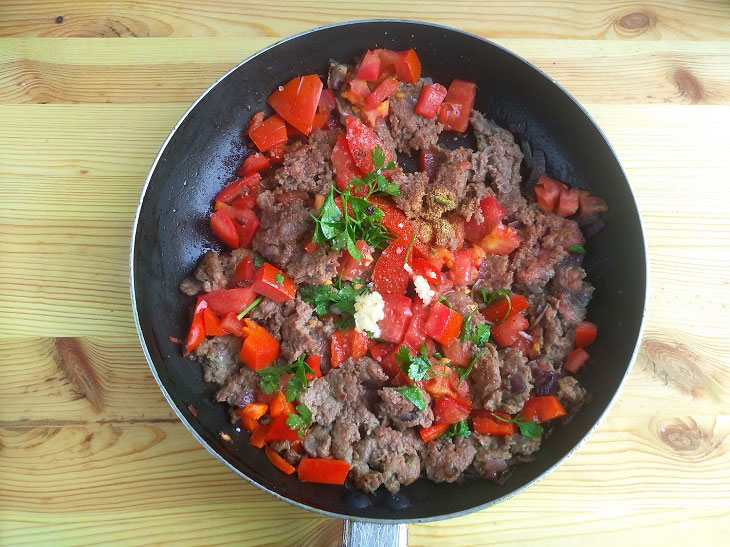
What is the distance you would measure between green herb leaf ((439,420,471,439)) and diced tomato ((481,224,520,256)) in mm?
713

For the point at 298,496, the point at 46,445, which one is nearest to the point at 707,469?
the point at 298,496

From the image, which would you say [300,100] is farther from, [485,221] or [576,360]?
[576,360]

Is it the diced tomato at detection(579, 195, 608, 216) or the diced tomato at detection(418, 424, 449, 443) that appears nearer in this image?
the diced tomato at detection(418, 424, 449, 443)

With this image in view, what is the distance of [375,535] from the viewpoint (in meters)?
1.93

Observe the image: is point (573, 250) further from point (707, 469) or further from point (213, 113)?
point (213, 113)

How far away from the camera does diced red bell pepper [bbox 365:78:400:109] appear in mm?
2381

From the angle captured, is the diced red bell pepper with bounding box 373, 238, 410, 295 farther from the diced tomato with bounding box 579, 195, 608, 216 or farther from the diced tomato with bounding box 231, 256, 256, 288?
the diced tomato with bounding box 579, 195, 608, 216

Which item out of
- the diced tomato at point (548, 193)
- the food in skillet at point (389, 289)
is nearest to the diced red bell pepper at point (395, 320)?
the food in skillet at point (389, 289)

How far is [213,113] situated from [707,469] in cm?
252

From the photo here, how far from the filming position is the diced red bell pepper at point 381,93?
2.38 meters

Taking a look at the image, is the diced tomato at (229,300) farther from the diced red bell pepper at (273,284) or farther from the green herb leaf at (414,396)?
the green herb leaf at (414,396)

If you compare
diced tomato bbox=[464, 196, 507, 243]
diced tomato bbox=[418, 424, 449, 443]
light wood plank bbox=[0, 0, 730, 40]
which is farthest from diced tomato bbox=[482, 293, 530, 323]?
light wood plank bbox=[0, 0, 730, 40]

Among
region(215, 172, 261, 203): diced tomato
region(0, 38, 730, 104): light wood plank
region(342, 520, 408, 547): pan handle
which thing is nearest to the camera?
region(342, 520, 408, 547): pan handle

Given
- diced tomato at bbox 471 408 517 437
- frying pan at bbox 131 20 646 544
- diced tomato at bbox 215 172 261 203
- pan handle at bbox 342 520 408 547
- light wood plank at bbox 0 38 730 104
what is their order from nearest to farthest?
pan handle at bbox 342 520 408 547 → frying pan at bbox 131 20 646 544 → diced tomato at bbox 471 408 517 437 → diced tomato at bbox 215 172 261 203 → light wood plank at bbox 0 38 730 104
